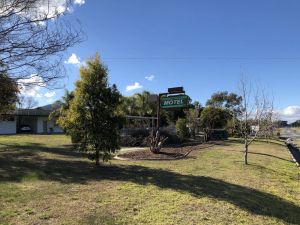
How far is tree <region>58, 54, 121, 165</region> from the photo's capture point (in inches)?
513

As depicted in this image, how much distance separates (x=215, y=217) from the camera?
7.68m

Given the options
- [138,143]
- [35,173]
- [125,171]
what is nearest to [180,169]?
[125,171]

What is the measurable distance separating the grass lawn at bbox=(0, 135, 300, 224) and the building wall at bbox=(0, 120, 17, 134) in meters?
36.1

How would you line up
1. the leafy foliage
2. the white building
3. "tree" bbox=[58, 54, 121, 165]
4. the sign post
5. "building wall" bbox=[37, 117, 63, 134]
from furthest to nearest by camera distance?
1. "building wall" bbox=[37, 117, 63, 134]
2. the white building
3. the leafy foliage
4. the sign post
5. "tree" bbox=[58, 54, 121, 165]

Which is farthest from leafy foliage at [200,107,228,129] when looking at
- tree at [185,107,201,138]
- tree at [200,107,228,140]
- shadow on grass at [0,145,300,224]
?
shadow on grass at [0,145,300,224]

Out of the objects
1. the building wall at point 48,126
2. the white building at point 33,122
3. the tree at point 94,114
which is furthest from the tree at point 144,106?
the tree at point 94,114

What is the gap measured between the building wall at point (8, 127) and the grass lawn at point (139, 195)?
3612 centimetres

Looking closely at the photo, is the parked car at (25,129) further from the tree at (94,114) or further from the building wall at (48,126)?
the tree at (94,114)

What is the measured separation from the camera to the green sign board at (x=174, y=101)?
71.3ft

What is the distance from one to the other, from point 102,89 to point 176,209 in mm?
6625

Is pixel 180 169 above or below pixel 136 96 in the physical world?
below

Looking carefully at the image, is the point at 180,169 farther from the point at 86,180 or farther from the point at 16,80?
the point at 16,80

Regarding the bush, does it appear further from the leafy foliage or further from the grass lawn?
the grass lawn

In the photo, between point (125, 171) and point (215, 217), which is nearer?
point (215, 217)
